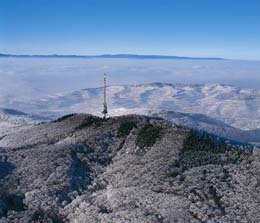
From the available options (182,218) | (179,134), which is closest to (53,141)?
(179,134)

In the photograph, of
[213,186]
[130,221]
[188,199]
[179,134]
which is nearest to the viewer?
[130,221]

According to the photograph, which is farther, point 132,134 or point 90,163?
point 132,134

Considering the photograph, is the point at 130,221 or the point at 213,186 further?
the point at 213,186

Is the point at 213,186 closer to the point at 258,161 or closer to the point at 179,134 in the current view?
the point at 258,161

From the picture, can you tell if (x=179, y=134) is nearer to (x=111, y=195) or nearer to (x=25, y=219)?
(x=111, y=195)

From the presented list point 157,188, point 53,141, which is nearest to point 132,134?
point 53,141

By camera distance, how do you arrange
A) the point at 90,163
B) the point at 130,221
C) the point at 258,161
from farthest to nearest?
the point at 90,163
the point at 258,161
the point at 130,221
